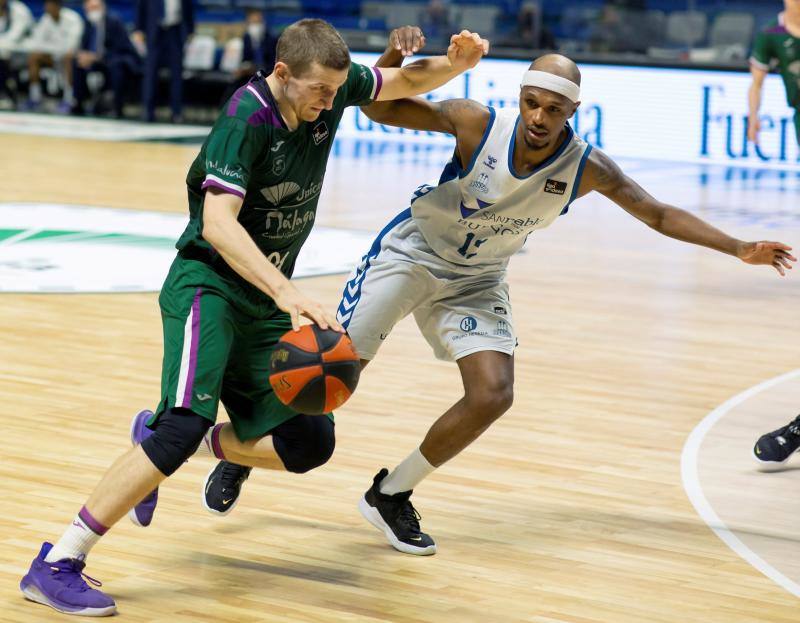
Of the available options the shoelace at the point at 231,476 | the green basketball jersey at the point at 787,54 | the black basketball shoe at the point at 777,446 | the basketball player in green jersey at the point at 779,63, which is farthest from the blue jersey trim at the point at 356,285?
the green basketball jersey at the point at 787,54

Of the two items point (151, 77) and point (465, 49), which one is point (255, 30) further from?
point (465, 49)

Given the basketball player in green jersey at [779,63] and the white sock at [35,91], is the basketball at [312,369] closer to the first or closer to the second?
the basketball player in green jersey at [779,63]

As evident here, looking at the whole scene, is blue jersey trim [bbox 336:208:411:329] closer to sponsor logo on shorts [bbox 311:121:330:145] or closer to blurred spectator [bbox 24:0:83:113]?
sponsor logo on shorts [bbox 311:121:330:145]

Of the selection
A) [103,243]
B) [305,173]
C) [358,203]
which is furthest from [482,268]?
[358,203]

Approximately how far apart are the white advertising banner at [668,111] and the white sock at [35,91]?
7126 millimetres

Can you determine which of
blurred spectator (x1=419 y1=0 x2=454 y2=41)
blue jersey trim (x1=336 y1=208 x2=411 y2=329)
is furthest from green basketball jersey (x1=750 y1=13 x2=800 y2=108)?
blurred spectator (x1=419 y1=0 x2=454 y2=41)

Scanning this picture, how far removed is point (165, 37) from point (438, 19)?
3.88 meters

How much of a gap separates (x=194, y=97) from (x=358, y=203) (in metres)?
8.64

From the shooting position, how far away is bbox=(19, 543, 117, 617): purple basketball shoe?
13.1ft

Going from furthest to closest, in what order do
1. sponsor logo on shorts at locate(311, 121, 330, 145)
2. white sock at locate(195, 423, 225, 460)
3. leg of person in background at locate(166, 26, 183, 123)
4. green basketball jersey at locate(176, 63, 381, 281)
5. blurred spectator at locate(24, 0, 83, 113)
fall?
1. blurred spectator at locate(24, 0, 83, 113)
2. leg of person in background at locate(166, 26, 183, 123)
3. white sock at locate(195, 423, 225, 460)
4. sponsor logo on shorts at locate(311, 121, 330, 145)
5. green basketball jersey at locate(176, 63, 381, 281)

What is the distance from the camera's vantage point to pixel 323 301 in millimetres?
8984

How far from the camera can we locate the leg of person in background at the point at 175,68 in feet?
66.6

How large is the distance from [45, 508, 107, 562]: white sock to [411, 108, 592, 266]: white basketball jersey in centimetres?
163

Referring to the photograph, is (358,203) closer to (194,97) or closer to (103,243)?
(103,243)
